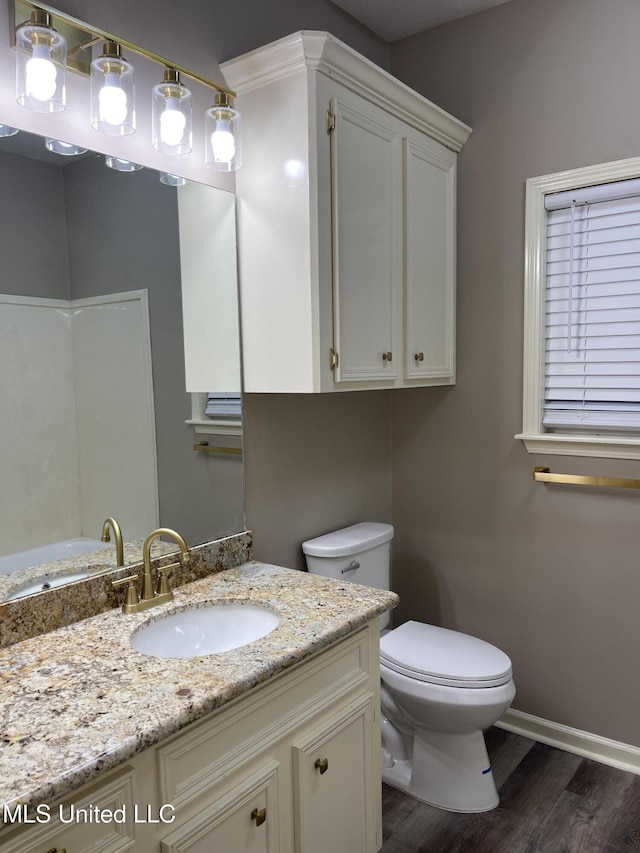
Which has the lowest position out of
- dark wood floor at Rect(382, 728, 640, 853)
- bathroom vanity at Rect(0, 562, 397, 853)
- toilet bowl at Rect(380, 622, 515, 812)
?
dark wood floor at Rect(382, 728, 640, 853)

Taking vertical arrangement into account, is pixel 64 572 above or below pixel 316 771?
above

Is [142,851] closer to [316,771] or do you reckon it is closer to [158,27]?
[316,771]

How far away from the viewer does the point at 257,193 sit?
1.81 metres

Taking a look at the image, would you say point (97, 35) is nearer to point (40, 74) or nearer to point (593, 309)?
point (40, 74)

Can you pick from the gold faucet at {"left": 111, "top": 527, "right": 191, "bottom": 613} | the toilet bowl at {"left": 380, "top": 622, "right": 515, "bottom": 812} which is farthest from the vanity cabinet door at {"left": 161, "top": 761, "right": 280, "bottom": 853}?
the toilet bowl at {"left": 380, "top": 622, "right": 515, "bottom": 812}

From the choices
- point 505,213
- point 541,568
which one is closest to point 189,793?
point 541,568

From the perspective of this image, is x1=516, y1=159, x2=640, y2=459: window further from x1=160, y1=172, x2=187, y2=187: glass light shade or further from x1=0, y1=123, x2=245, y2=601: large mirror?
x1=160, y1=172, x2=187, y2=187: glass light shade

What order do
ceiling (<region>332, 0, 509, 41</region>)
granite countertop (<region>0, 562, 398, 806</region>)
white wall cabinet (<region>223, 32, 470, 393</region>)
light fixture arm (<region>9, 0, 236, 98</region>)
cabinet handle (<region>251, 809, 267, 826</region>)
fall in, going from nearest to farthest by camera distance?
granite countertop (<region>0, 562, 398, 806</region>), cabinet handle (<region>251, 809, 267, 826</region>), light fixture arm (<region>9, 0, 236, 98</region>), white wall cabinet (<region>223, 32, 470, 393</region>), ceiling (<region>332, 0, 509, 41</region>)

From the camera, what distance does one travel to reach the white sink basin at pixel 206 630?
1476 mm

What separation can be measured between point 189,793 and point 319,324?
1.13 meters

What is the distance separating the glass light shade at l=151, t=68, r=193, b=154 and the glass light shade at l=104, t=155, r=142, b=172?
7cm

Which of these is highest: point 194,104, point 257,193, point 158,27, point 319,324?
point 158,27

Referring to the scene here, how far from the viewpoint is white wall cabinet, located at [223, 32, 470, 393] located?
1.70 meters

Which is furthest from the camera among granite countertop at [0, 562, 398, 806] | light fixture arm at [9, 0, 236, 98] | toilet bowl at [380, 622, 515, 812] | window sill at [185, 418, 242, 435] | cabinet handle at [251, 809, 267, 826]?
toilet bowl at [380, 622, 515, 812]
